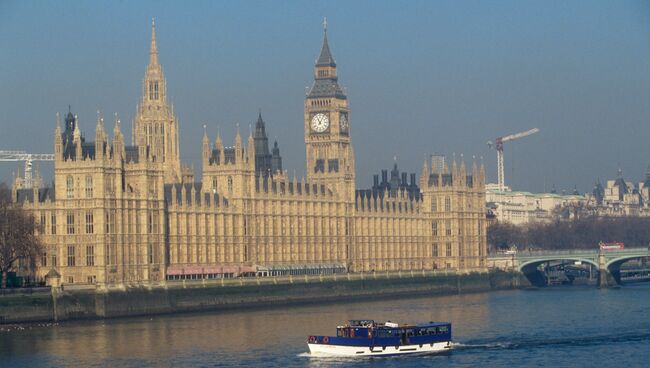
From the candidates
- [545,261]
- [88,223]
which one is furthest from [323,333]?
[545,261]

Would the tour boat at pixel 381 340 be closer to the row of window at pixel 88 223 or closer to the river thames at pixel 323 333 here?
the river thames at pixel 323 333

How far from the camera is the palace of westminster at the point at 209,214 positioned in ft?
448

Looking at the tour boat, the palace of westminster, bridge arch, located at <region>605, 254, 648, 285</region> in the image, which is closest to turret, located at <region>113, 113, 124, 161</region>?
the palace of westminster

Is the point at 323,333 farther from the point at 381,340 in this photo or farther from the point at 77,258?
the point at 77,258

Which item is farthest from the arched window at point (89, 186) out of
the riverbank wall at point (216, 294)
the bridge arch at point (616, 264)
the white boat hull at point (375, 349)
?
the bridge arch at point (616, 264)

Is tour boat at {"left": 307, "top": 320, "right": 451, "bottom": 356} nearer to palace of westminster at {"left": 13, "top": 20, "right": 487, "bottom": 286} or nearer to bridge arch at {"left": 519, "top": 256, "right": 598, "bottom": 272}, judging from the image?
palace of westminster at {"left": 13, "top": 20, "right": 487, "bottom": 286}

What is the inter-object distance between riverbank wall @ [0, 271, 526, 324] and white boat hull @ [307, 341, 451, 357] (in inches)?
1113

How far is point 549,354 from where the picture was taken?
10481 cm

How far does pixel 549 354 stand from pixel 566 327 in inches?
730

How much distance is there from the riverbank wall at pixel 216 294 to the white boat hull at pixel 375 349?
28279mm

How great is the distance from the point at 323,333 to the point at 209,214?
1605 inches

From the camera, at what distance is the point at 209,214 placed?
156500mm

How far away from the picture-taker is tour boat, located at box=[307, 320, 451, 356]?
105438mm

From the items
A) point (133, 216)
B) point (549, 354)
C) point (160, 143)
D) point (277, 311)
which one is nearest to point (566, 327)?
point (549, 354)
